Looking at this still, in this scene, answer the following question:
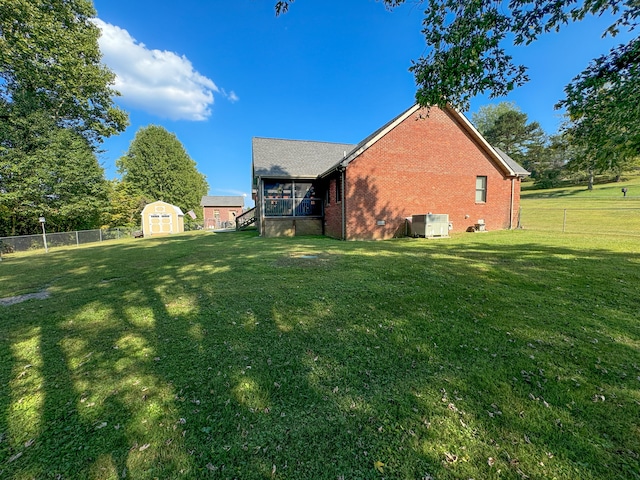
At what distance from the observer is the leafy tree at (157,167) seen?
38.3 m

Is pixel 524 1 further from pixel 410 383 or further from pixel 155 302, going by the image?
pixel 155 302

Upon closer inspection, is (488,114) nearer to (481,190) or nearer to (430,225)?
(481,190)

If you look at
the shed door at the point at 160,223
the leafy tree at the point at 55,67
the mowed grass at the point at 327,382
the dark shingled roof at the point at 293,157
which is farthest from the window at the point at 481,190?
the shed door at the point at 160,223

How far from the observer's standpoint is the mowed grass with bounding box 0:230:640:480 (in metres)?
1.80

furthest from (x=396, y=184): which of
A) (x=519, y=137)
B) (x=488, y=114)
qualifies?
(x=488, y=114)

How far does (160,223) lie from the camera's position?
29984 mm

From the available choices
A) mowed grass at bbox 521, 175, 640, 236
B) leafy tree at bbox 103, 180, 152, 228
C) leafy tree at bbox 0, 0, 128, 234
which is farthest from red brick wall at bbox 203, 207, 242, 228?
mowed grass at bbox 521, 175, 640, 236

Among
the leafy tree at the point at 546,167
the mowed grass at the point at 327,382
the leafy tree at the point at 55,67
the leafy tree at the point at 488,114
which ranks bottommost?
the mowed grass at the point at 327,382

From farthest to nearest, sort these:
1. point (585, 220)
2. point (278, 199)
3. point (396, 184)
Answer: point (585, 220), point (278, 199), point (396, 184)

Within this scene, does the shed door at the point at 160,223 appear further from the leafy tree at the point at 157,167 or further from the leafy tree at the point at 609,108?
the leafy tree at the point at 609,108

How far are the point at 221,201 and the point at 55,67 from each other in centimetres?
3002

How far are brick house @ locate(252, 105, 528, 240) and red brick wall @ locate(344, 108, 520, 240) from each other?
49 millimetres

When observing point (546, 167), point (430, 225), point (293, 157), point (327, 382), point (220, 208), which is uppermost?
point (546, 167)

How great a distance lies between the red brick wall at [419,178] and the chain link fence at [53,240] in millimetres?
18751
